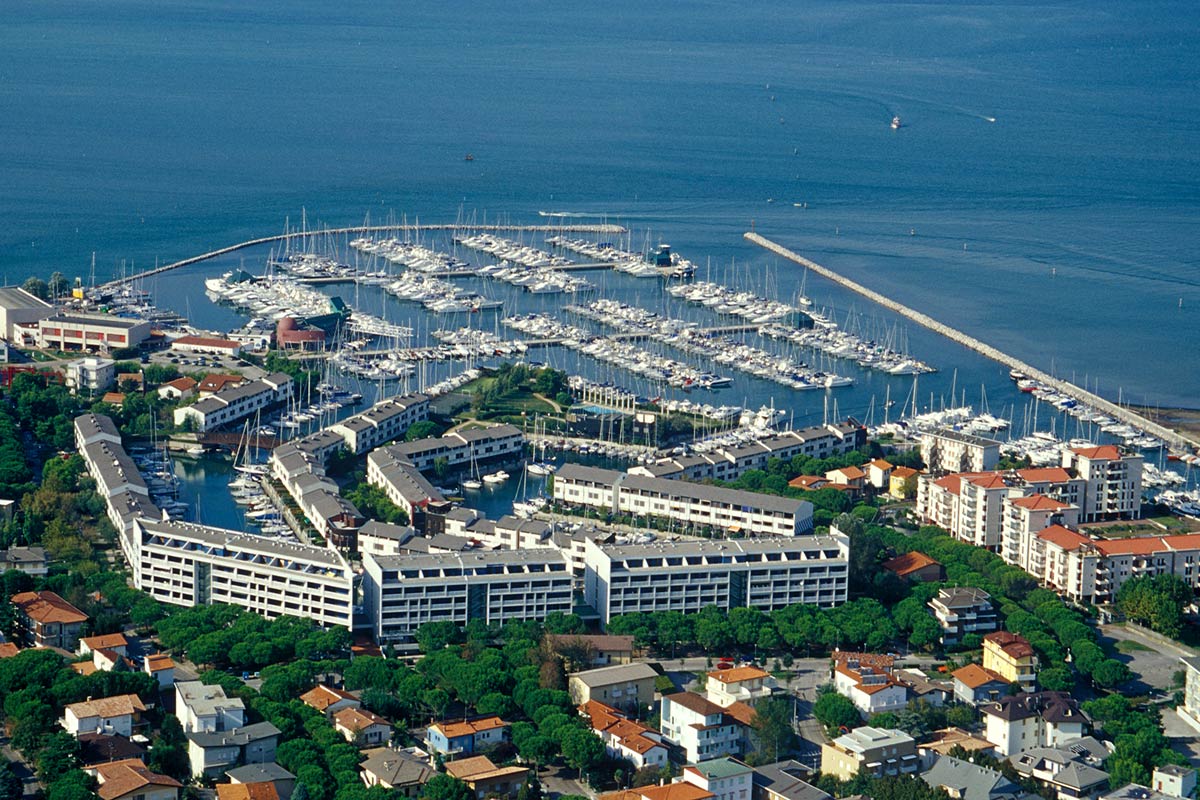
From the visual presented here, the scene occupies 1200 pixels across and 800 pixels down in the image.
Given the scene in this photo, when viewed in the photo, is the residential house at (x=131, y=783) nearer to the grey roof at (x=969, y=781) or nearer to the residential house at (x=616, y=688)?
the residential house at (x=616, y=688)

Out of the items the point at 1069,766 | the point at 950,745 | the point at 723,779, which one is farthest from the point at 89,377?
the point at 1069,766

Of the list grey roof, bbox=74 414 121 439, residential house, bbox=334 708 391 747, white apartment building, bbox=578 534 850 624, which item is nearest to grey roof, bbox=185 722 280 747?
residential house, bbox=334 708 391 747

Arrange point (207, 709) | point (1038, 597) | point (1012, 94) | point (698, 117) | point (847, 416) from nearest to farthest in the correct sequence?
point (207, 709) → point (1038, 597) → point (847, 416) → point (698, 117) → point (1012, 94)

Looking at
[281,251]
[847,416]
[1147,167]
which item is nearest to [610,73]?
[1147,167]

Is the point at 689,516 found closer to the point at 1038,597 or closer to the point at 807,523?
the point at 807,523

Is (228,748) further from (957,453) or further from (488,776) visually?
(957,453)

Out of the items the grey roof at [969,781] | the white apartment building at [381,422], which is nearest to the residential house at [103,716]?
the grey roof at [969,781]
